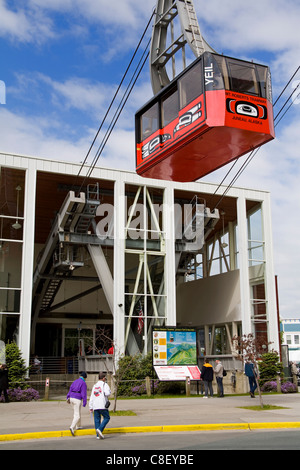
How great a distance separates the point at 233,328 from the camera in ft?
103

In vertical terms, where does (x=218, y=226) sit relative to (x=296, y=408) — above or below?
above

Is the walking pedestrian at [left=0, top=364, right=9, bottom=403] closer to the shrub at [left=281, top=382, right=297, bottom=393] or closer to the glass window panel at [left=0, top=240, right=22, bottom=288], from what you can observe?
the glass window panel at [left=0, top=240, right=22, bottom=288]

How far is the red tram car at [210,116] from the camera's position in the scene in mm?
13664

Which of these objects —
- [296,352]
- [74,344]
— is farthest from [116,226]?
[296,352]

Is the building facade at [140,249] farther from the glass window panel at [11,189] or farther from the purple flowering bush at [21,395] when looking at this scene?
the purple flowering bush at [21,395]

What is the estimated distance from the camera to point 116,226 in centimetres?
2838

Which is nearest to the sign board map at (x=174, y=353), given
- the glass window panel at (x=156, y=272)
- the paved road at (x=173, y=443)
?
the glass window panel at (x=156, y=272)

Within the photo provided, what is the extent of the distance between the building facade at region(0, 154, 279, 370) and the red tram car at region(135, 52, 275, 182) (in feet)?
30.4

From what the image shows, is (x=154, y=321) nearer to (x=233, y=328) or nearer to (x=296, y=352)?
(x=233, y=328)

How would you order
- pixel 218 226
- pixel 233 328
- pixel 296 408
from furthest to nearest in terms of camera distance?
pixel 218 226 → pixel 233 328 → pixel 296 408

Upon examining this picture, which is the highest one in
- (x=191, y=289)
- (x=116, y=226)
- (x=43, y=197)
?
(x=43, y=197)

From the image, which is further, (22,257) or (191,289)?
(191,289)
